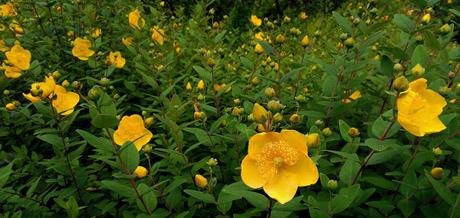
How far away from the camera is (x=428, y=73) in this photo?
153cm

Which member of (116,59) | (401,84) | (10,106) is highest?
(401,84)

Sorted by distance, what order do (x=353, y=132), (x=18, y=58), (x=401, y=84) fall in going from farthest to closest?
(x=18, y=58) → (x=353, y=132) → (x=401, y=84)

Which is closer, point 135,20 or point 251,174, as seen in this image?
point 251,174

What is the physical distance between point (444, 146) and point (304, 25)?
3541mm

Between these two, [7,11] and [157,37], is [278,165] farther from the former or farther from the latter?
[7,11]

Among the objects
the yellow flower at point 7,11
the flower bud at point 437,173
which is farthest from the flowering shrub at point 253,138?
the yellow flower at point 7,11

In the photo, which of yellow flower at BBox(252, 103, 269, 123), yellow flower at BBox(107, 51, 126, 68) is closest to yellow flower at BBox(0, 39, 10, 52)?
yellow flower at BBox(107, 51, 126, 68)

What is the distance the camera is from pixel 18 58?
2104 millimetres

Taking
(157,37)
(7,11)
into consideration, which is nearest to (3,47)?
(7,11)

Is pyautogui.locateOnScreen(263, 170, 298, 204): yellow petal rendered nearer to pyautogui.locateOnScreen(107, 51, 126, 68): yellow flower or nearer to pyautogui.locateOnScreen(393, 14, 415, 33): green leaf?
pyautogui.locateOnScreen(393, 14, 415, 33): green leaf

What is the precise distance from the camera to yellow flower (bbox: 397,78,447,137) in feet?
3.44

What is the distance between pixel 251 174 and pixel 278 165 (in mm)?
87

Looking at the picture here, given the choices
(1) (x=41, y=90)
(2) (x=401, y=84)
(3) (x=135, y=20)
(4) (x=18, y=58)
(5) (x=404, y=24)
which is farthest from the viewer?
(3) (x=135, y=20)

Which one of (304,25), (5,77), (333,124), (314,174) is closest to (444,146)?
(333,124)
